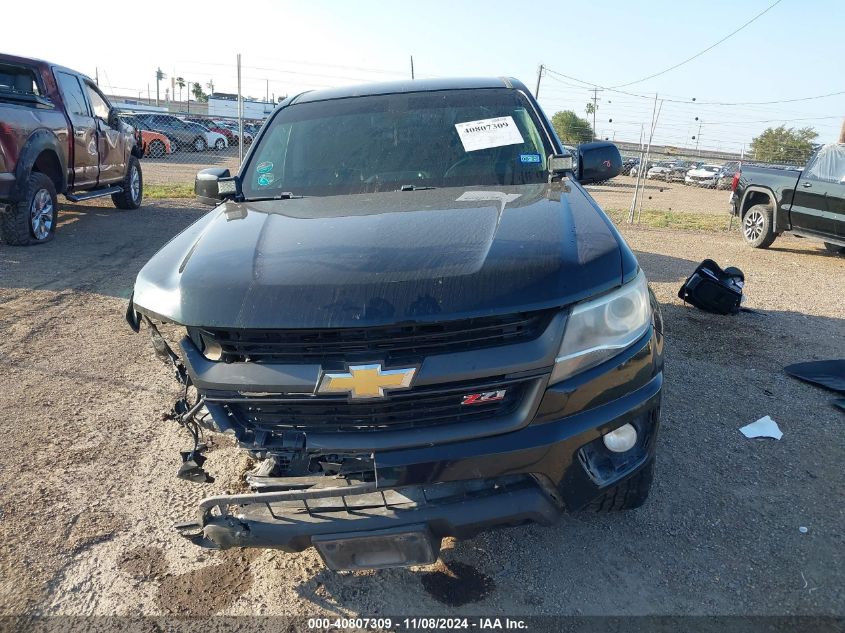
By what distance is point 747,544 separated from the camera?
8.40 ft

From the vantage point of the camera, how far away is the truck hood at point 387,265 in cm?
187

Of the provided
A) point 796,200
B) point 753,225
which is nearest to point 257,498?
point 796,200

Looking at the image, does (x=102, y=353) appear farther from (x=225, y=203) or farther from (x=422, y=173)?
(x=422, y=173)

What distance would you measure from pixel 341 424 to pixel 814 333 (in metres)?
4.88

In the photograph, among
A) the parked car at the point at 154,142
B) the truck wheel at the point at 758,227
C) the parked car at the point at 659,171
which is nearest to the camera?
the truck wheel at the point at 758,227

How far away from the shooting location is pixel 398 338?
1861 mm

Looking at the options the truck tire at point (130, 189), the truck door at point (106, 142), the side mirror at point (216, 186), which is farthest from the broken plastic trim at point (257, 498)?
the truck tire at point (130, 189)

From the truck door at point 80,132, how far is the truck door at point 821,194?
999cm

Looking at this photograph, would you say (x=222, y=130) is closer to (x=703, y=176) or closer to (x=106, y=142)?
(x=106, y=142)

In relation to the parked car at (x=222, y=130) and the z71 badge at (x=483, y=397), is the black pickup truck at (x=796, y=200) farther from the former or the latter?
the parked car at (x=222, y=130)

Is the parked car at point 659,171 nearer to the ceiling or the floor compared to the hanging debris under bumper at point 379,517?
nearer to the floor

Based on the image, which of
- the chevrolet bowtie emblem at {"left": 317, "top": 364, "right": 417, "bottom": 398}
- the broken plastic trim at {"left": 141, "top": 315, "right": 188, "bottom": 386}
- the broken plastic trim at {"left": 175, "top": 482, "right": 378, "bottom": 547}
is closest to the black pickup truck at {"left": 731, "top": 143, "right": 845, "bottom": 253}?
the chevrolet bowtie emblem at {"left": 317, "top": 364, "right": 417, "bottom": 398}

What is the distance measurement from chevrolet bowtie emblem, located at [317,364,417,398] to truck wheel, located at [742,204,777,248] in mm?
9105

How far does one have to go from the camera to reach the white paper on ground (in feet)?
11.3
